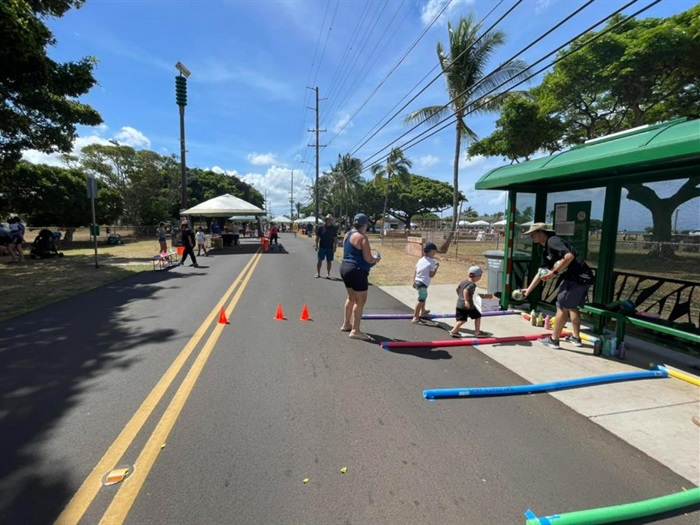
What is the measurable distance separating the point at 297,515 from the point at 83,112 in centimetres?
1855

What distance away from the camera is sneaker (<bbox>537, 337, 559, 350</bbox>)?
5.65 metres

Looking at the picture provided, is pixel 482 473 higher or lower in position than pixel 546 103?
lower

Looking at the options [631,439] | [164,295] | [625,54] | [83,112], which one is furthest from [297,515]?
[83,112]

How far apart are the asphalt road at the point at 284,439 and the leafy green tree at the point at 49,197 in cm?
2510

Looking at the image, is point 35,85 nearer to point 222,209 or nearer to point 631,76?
point 222,209

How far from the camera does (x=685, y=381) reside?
14.7 ft

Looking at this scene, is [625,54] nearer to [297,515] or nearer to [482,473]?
[482,473]

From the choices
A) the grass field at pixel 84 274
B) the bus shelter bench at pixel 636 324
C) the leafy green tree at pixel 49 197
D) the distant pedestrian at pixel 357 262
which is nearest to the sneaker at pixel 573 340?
the bus shelter bench at pixel 636 324

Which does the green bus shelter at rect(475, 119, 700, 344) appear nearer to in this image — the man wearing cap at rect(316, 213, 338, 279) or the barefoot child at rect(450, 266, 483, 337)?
the barefoot child at rect(450, 266, 483, 337)

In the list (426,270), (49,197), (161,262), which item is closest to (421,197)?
(49,197)

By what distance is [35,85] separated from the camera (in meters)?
11.5

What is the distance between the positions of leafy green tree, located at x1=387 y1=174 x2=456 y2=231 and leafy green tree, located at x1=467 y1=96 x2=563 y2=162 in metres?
55.0

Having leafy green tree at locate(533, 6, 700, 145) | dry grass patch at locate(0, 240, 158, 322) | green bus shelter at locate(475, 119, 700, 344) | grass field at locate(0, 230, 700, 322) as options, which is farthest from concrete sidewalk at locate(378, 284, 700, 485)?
leafy green tree at locate(533, 6, 700, 145)

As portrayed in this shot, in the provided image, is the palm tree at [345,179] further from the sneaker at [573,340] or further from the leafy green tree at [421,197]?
the sneaker at [573,340]
